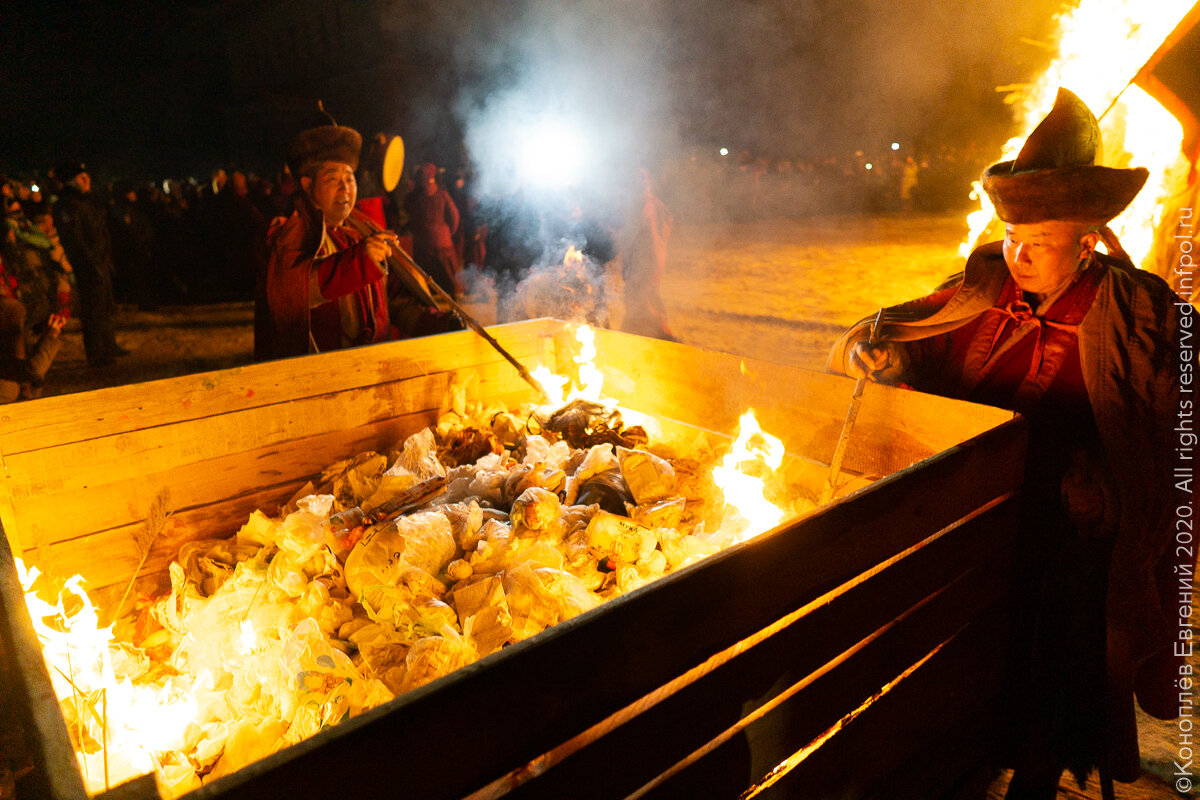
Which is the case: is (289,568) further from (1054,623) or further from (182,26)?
(182,26)

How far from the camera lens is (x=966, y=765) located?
7.63ft

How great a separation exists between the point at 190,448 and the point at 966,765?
352 centimetres

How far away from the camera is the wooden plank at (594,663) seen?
0.93 meters

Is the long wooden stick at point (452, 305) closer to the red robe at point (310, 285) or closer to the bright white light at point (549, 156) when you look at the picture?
the red robe at point (310, 285)

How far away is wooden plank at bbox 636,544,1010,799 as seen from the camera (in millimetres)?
1451

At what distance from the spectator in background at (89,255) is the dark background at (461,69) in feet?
11.4

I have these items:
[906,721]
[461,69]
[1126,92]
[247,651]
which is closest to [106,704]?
[247,651]

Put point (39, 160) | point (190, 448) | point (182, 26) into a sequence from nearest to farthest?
1. point (190, 448)
2. point (182, 26)
3. point (39, 160)

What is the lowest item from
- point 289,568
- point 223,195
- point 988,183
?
point 289,568

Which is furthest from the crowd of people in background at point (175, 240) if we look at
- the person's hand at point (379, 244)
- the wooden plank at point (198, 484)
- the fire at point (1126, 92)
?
the fire at point (1126, 92)

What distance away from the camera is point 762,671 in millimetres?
1501

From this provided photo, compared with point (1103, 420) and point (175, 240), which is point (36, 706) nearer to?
point (1103, 420)

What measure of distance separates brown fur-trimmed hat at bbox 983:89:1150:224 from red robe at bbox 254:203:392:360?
3511 millimetres

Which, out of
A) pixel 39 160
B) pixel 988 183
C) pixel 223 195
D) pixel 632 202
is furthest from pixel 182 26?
pixel 988 183
